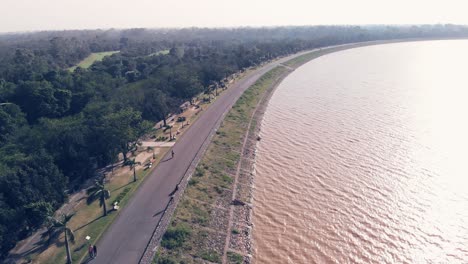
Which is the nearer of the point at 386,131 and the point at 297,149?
the point at 297,149

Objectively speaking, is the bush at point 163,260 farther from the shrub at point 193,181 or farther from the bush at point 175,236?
the shrub at point 193,181

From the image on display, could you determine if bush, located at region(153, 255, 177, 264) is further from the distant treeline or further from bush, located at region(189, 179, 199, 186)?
bush, located at region(189, 179, 199, 186)

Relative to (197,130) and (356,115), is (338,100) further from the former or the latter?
(197,130)

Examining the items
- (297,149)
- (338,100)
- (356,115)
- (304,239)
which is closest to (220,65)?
(338,100)

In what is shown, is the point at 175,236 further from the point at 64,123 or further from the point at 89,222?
the point at 64,123

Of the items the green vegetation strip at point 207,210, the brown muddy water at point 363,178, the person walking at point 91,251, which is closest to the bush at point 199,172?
the green vegetation strip at point 207,210

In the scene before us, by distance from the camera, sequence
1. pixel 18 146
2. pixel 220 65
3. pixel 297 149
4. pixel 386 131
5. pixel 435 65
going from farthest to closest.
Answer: pixel 435 65, pixel 220 65, pixel 386 131, pixel 297 149, pixel 18 146

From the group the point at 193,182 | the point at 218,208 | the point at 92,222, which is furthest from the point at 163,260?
the point at 193,182

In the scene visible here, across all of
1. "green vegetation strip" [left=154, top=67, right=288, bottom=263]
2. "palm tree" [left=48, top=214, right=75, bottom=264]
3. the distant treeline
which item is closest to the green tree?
the distant treeline
